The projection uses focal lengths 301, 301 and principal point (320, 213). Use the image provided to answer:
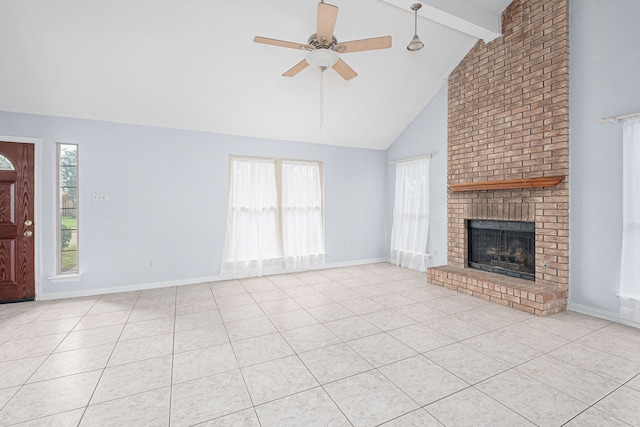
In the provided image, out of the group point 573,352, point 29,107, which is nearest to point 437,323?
point 573,352

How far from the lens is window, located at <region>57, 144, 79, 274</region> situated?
4246 mm

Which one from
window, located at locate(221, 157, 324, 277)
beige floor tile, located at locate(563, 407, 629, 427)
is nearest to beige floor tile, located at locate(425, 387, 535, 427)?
beige floor tile, located at locate(563, 407, 629, 427)

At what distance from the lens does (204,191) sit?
5.00 metres

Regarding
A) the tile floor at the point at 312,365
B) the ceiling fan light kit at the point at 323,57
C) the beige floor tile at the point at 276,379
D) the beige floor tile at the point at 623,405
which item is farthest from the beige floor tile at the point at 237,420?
the ceiling fan light kit at the point at 323,57

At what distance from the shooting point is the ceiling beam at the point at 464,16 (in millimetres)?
3439

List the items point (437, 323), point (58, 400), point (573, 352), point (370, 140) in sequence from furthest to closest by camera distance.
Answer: point (370, 140), point (437, 323), point (573, 352), point (58, 400)

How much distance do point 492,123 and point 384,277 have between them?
292 centimetres

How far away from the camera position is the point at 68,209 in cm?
428

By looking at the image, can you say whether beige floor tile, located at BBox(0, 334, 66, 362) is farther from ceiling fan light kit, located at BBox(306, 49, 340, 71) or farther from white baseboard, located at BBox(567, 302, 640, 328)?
white baseboard, located at BBox(567, 302, 640, 328)

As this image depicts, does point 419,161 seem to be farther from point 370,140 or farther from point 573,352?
point 573,352

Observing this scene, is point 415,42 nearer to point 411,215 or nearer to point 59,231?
point 411,215

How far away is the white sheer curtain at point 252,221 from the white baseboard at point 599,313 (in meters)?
4.33

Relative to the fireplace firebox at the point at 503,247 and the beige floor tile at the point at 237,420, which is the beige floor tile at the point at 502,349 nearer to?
the fireplace firebox at the point at 503,247

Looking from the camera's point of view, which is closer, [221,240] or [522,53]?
[522,53]
